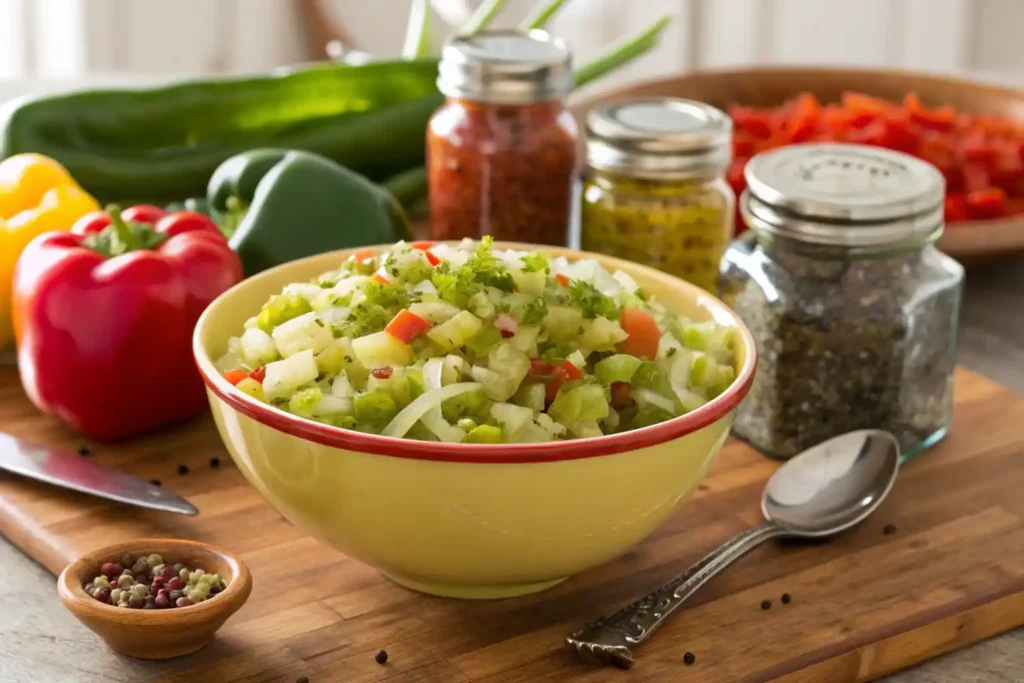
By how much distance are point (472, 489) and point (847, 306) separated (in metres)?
0.71

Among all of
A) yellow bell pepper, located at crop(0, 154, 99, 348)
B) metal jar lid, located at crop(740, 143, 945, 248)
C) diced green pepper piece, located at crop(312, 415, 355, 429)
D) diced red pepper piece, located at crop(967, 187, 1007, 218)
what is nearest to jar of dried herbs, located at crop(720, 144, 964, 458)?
Answer: metal jar lid, located at crop(740, 143, 945, 248)

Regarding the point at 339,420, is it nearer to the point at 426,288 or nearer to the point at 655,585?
the point at 426,288

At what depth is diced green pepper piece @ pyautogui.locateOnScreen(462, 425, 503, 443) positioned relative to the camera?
1385mm

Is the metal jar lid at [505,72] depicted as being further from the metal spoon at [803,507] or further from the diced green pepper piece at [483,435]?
the diced green pepper piece at [483,435]

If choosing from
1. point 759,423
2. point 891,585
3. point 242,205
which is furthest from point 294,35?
point 891,585

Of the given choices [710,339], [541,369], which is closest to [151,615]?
[541,369]

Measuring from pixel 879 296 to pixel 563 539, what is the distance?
2.17 feet

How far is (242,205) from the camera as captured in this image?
243 centimetres

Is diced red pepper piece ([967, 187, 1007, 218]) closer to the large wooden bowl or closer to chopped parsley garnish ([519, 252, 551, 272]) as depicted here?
the large wooden bowl

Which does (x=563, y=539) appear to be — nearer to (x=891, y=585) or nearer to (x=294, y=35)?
(x=891, y=585)

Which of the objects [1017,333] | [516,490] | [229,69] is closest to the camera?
[516,490]

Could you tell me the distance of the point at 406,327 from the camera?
149 centimetres

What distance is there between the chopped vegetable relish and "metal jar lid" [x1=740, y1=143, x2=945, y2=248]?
26 centimetres

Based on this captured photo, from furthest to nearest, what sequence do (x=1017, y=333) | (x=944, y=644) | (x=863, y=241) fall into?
1. (x=1017, y=333)
2. (x=863, y=241)
3. (x=944, y=644)
